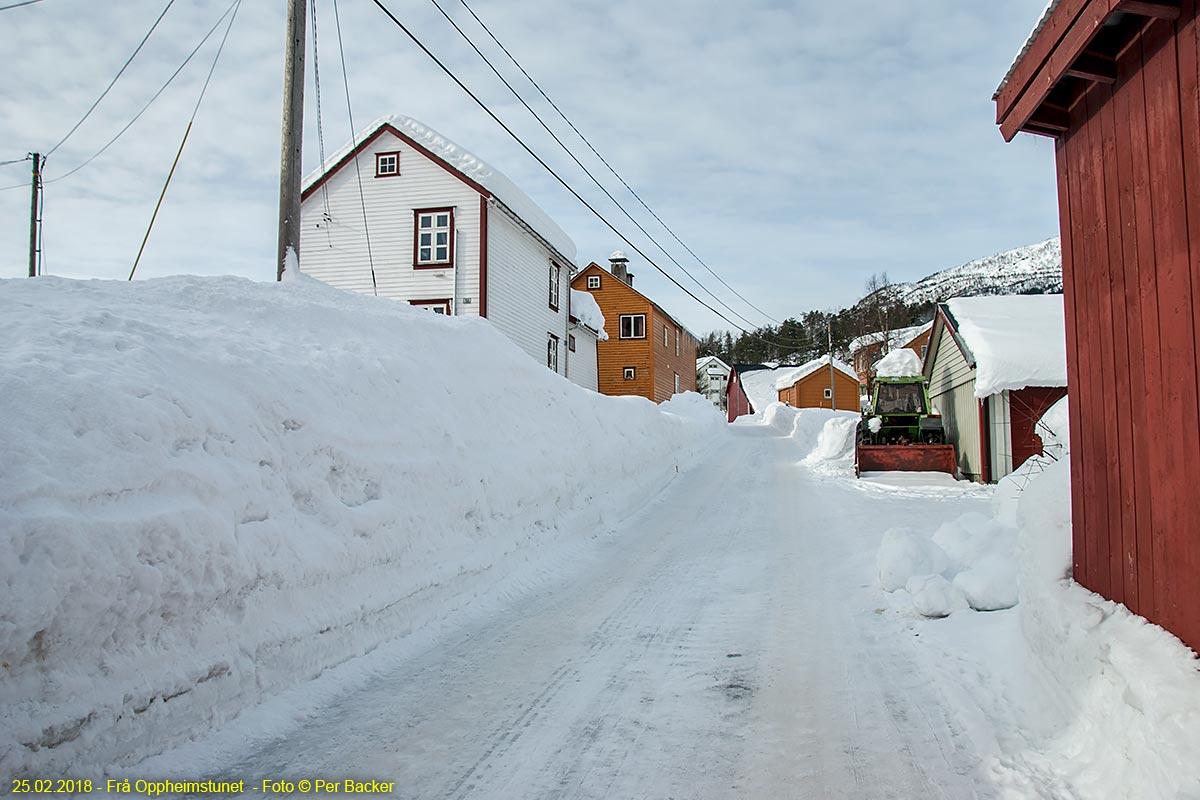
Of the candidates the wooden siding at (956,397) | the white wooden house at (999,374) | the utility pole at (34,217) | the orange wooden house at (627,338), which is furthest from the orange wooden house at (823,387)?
the utility pole at (34,217)

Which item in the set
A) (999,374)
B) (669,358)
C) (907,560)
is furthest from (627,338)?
(907,560)

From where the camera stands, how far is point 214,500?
14.2ft

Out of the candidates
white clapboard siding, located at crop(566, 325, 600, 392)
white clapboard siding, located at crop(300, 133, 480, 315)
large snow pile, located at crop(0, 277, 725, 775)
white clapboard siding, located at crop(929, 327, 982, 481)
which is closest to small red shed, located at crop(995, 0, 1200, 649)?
large snow pile, located at crop(0, 277, 725, 775)

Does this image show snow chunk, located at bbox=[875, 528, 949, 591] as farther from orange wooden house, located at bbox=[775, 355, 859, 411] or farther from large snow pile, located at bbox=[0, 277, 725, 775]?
orange wooden house, located at bbox=[775, 355, 859, 411]

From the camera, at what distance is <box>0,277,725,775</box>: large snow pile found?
3.25 meters

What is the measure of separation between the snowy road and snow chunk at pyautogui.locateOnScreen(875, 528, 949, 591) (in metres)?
0.24

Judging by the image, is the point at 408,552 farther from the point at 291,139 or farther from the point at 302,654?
the point at 291,139

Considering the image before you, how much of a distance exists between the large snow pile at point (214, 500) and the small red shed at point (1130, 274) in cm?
470

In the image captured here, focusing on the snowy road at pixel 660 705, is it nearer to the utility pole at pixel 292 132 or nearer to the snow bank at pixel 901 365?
the utility pole at pixel 292 132

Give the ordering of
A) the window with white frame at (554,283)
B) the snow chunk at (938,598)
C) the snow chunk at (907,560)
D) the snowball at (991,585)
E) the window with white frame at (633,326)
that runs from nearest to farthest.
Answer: the snowball at (991,585) < the snow chunk at (938,598) < the snow chunk at (907,560) < the window with white frame at (554,283) < the window with white frame at (633,326)

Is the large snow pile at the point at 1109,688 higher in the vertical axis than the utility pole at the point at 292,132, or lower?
lower

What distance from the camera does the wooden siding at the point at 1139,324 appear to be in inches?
122

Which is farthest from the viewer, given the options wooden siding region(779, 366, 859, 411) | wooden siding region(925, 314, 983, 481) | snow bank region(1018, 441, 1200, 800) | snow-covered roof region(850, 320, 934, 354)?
snow-covered roof region(850, 320, 934, 354)

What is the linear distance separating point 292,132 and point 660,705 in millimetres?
8580
